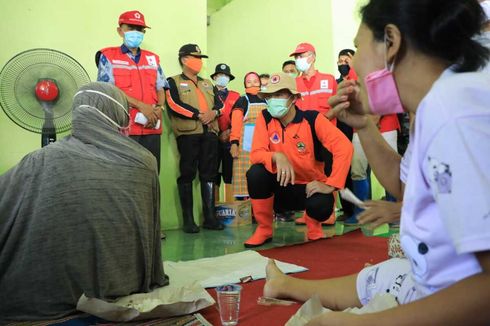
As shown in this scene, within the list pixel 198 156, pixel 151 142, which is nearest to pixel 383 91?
pixel 151 142

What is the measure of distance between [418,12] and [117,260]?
1.37 m

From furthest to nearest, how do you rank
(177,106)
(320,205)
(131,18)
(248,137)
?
(248,137), (177,106), (131,18), (320,205)

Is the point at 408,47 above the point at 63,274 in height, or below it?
above

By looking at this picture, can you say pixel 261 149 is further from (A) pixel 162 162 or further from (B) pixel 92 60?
(B) pixel 92 60

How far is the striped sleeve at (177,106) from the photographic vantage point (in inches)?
147

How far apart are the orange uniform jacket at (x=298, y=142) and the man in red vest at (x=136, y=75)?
93 cm

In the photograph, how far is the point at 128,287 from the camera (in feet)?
5.62

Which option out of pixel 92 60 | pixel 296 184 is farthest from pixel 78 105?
pixel 92 60

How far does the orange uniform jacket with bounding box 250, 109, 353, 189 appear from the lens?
287 cm

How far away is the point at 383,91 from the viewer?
0.83 meters

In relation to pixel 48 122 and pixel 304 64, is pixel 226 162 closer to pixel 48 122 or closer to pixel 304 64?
pixel 304 64

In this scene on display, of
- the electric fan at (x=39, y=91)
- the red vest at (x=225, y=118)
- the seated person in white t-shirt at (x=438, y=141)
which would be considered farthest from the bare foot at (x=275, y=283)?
the red vest at (x=225, y=118)

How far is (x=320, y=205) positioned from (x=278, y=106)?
70cm

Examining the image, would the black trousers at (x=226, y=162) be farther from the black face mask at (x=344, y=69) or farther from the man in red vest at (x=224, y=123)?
the black face mask at (x=344, y=69)
